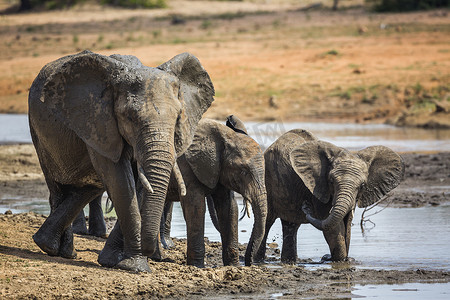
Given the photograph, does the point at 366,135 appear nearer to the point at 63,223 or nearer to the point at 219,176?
the point at 219,176

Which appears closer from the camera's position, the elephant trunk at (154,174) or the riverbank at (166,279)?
the riverbank at (166,279)

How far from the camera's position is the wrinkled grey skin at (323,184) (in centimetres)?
901

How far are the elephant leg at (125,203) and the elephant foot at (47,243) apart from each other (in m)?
0.75

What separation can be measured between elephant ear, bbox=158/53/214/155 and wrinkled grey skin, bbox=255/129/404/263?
1.86 m

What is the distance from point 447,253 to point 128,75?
431 cm

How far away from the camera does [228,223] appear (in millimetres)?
8438

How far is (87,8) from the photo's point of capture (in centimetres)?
4650

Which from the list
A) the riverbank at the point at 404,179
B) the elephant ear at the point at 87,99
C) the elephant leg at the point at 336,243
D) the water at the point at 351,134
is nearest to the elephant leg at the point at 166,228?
the elephant leg at the point at 336,243

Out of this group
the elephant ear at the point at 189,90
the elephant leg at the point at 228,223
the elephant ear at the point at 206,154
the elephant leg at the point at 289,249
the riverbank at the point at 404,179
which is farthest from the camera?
the riverbank at the point at 404,179

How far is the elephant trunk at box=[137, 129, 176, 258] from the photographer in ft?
22.4

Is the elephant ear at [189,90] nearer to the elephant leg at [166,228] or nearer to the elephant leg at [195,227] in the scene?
the elephant leg at [195,227]

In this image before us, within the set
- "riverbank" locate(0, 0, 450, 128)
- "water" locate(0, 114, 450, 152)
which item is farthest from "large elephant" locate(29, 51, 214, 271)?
"riverbank" locate(0, 0, 450, 128)

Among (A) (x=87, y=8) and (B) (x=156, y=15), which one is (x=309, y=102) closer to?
(B) (x=156, y=15)

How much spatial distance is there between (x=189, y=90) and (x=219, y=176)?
0.95m
